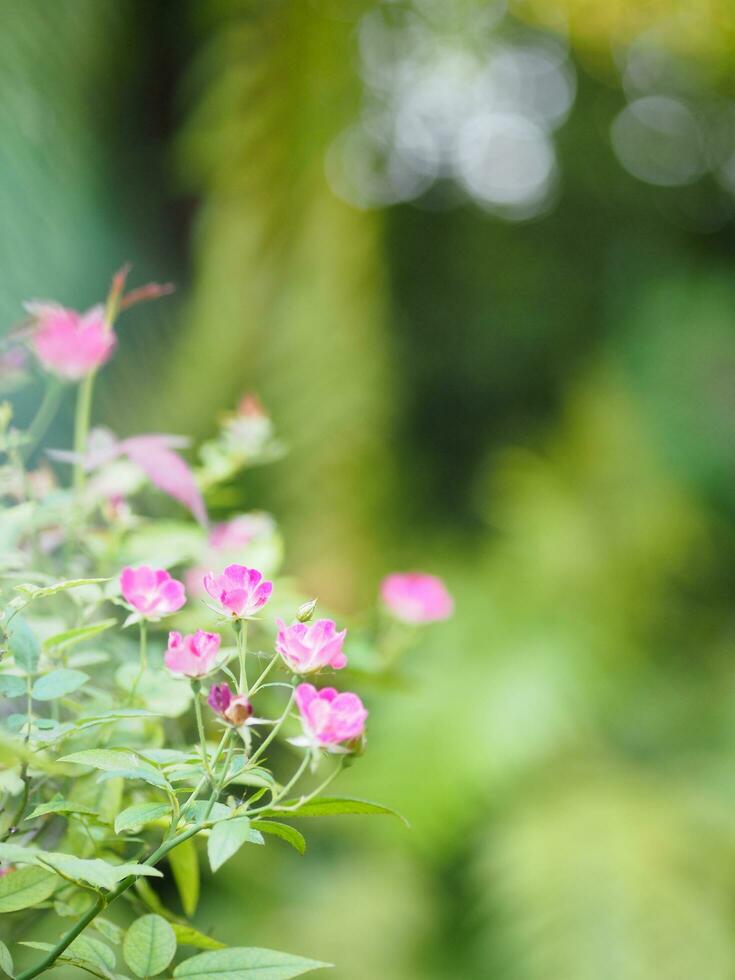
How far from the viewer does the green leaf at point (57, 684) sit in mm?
232

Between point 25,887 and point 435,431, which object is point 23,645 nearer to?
point 25,887

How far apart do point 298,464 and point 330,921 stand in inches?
29.3

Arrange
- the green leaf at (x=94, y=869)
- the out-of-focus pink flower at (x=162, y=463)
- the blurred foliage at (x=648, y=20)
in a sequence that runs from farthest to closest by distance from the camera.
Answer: the blurred foliage at (x=648, y=20), the out-of-focus pink flower at (x=162, y=463), the green leaf at (x=94, y=869)

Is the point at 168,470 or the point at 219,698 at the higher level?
the point at 168,470

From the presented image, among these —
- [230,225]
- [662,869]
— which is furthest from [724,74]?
[662,869]

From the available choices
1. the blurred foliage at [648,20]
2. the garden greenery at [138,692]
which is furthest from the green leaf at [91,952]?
the blurred foliage at [648,20]

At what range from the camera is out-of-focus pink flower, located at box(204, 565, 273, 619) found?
224 mm

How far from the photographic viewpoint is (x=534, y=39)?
2490mm

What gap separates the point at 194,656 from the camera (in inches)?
8.7

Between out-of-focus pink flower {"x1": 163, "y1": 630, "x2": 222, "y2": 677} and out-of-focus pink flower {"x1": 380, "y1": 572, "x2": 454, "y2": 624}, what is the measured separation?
0.19 metres

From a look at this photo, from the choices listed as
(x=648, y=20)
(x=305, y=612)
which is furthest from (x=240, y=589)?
(x=648, y=20)

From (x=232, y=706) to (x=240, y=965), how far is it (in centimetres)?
6

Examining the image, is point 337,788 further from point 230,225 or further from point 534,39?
point 534,39

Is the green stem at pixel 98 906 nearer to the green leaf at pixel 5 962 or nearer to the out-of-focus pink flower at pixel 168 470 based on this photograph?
the green leaf at pixel 5 962
